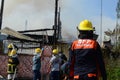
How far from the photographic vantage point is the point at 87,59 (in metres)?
8.56

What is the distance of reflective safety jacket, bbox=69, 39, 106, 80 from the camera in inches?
334

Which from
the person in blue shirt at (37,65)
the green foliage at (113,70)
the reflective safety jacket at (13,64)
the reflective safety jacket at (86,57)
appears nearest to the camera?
the reflective safety jacket at (86,57)

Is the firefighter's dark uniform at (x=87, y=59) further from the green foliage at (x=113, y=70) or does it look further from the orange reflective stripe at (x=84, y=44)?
the green foliage at (x=113, y=70)

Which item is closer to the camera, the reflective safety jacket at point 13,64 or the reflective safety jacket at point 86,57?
the reflective safety jacket at point 86,57

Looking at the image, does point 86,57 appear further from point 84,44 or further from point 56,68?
point 56,68

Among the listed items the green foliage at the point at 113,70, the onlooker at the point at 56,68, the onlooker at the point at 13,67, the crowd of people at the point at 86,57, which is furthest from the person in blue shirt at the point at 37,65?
the crowd of people at the point at 86,57

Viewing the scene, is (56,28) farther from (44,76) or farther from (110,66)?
(110,66)

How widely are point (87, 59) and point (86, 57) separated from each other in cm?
4

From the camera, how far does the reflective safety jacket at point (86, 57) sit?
8.48 m

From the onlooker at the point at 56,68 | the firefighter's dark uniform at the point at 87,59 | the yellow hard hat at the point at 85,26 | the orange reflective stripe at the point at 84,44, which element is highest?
the yellow hard hat at the point at 85,26

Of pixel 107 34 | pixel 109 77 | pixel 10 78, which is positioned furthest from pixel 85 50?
pixel 107 34

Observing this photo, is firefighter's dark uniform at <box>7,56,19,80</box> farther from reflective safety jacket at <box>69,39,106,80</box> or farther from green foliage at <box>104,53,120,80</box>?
reflective safety jacket at <box>69,39,106,80</box>

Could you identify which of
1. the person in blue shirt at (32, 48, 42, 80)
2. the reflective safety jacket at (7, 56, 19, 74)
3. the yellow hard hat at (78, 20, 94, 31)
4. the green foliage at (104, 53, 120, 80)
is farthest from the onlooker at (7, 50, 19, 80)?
the yellow hard hat at (78, 20, 94, 31)

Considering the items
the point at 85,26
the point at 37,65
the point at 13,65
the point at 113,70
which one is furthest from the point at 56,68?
the point at 85,26
